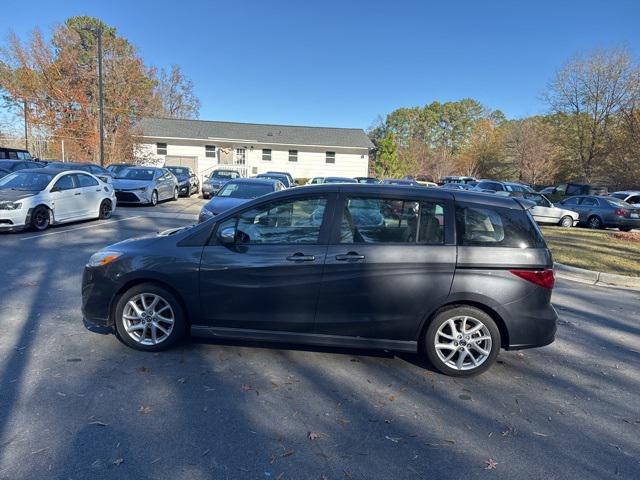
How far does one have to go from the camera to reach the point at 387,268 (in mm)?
3760

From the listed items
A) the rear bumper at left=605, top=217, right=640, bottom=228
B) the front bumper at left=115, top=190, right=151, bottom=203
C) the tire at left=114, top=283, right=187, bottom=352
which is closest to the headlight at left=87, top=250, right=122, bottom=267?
the tire at left=114, top=283, right=187, bottom=352

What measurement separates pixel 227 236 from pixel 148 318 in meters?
1.15

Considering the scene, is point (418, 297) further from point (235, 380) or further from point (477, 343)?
point (235, 380)

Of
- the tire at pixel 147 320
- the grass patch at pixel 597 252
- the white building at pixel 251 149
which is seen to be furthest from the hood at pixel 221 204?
the white building at pixel 251 149

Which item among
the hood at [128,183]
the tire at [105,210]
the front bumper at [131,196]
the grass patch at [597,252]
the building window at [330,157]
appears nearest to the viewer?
the grass patch at [597,252]

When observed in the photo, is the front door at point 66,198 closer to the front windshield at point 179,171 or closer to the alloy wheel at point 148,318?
the alloy wheel at point 148,318

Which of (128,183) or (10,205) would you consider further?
(128,183)

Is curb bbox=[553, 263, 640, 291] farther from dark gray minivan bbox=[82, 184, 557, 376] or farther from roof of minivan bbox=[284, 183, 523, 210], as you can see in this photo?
roof of minivan bbox=[284, 183, 523, 210]

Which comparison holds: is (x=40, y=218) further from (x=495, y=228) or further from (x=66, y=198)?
(x=495, y=228)

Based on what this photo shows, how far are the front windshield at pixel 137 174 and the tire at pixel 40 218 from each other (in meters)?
8.16

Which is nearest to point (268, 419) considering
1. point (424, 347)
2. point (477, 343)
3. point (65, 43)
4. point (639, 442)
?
point (424, 347)

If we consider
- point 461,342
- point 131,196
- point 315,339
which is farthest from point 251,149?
point 461,342

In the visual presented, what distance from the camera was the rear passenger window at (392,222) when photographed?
3855 millimetres

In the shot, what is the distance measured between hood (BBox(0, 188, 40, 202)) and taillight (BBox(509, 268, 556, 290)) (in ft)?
35.3
